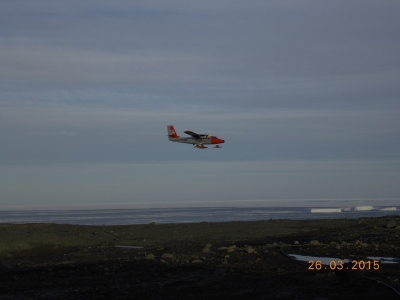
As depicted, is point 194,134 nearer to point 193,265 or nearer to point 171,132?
point 171,132

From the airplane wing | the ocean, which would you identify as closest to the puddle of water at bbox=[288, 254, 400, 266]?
the ocean

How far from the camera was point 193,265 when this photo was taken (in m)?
17.0

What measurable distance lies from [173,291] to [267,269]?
3.73 meters

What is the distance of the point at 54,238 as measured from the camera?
2591 centimetres

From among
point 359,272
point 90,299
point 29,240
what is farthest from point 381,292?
point 29,240

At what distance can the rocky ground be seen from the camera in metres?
13.1

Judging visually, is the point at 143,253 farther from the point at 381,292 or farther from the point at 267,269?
the point at 381,292

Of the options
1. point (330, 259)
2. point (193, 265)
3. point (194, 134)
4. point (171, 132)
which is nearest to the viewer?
point (193, 265)

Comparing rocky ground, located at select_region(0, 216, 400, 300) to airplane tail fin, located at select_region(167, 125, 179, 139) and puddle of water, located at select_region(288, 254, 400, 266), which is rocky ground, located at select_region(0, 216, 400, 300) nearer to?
puddle of water, located at select_region(288, 254, 400, 266)

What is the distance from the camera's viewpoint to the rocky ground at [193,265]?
13.1 meters
